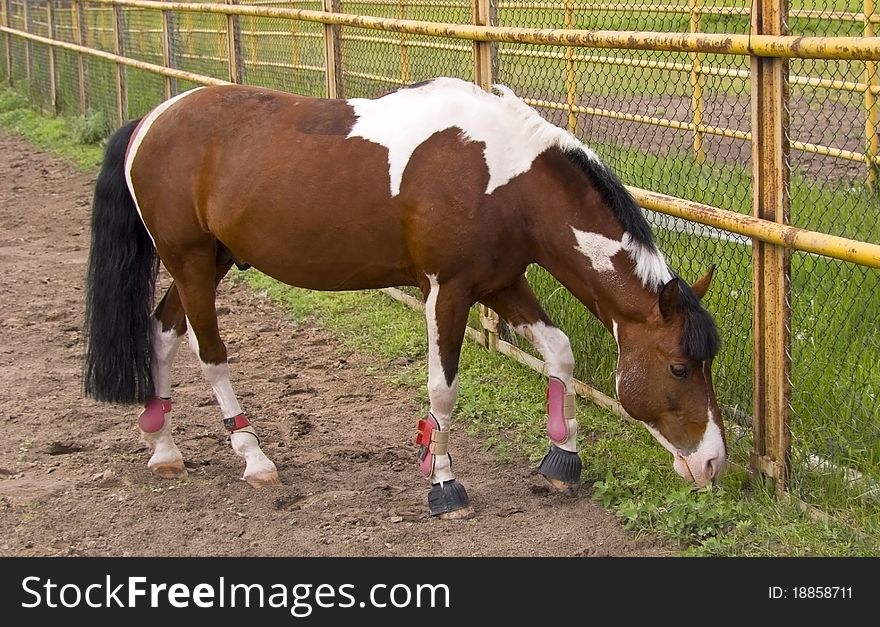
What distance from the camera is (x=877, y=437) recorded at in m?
4.00

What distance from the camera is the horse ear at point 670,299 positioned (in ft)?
12.1

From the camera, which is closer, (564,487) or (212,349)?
(564,487)

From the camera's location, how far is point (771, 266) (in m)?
3.92

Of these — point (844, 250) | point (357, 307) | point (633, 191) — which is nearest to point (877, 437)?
point (844, 250)

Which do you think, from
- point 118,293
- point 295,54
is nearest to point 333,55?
point 295,54

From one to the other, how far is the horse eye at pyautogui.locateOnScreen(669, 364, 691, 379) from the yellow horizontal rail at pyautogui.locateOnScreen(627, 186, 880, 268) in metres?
0.51

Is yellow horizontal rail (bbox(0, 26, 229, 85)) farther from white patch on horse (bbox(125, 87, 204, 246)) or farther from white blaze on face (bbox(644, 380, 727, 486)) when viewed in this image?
white blaze on face (bbox(644, 380, 727, 486))

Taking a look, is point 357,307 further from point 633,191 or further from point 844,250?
point 844,250

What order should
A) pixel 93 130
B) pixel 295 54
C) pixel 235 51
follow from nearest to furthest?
pixel 235 51 < pixel 295 54 < pixel 93 130

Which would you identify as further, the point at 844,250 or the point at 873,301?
the point at 873,301

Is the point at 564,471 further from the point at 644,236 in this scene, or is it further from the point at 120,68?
the point at 120,68

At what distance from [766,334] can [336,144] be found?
170cm

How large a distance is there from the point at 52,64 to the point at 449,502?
1302 cm

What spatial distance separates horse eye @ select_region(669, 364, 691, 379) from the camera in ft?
12.5
